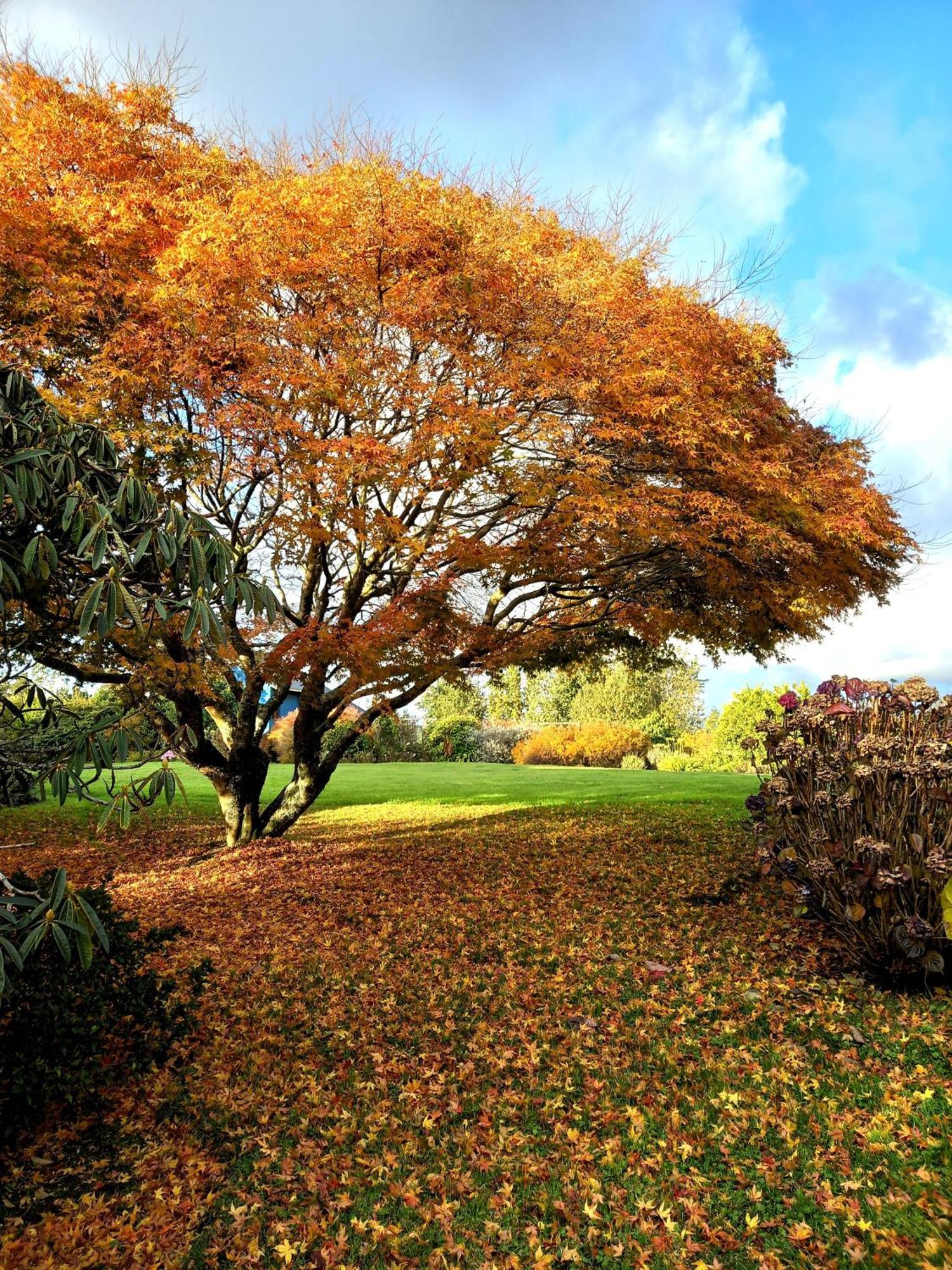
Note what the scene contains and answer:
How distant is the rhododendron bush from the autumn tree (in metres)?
3.12

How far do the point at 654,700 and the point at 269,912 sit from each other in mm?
25297

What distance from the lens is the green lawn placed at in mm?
14906

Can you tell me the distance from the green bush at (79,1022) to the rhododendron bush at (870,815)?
404 centimetres

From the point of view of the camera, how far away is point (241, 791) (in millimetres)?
11500

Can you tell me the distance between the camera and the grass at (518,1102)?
333 cm

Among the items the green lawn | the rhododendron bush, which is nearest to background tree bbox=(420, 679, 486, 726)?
the green lawn

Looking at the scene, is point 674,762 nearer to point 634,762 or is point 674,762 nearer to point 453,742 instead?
point 634,762

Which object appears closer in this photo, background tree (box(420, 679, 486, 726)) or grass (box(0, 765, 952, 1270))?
grass (box(0, 765, 952, 1270))

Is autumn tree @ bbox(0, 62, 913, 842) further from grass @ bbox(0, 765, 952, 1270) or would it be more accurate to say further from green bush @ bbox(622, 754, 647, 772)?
green bush @ bbox(622, 754, 647, 772)

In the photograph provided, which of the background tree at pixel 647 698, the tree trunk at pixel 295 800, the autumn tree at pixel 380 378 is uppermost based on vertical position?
the autumn tree at pixel 380 378

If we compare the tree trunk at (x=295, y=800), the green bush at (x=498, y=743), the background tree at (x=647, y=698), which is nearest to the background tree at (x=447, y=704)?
the green bush at (x=498, y=743)

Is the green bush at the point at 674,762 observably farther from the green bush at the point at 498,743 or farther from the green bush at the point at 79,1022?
the green bush at the point at 79,1022

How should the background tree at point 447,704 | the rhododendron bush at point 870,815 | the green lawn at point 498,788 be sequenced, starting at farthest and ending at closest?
the background tree at point 447,704
the green lawn at point 498,788
the rhododendron bush at point 870,815

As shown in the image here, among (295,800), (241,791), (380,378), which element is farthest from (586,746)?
(380,378)
